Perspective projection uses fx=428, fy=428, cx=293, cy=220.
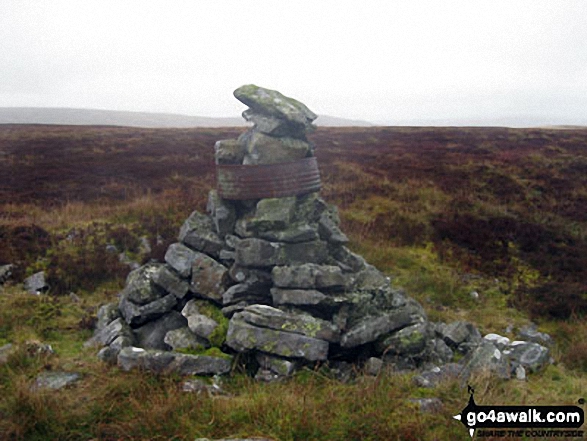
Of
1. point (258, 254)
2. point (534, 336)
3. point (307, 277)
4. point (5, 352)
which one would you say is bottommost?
point (534, 336)

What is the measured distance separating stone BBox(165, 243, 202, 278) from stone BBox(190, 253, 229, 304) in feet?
0.59

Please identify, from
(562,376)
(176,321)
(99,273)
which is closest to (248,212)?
(176,321)

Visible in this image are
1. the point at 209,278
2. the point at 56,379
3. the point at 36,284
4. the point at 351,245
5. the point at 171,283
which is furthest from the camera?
the point at 351,245

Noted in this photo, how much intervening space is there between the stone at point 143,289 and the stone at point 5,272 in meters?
3.80

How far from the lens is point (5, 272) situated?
9648mm

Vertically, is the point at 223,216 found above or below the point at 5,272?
above

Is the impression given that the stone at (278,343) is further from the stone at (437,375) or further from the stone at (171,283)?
the stone at (171,283)

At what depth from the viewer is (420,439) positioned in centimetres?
414

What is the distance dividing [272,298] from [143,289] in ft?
7.33

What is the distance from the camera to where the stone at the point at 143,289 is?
287 inches

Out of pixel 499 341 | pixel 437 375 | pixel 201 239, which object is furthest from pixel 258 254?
pixel 499 341

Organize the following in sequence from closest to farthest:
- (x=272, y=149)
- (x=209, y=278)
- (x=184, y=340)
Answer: (x=184, y=340)
(x=209, y=278)
(x=272, y=149)

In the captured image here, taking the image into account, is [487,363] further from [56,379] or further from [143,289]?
[56,379]

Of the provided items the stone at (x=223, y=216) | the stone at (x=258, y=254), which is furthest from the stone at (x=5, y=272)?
the stone at (x=258, y=254)
